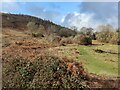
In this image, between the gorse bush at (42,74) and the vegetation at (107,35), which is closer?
the gorse bush at (42,74)

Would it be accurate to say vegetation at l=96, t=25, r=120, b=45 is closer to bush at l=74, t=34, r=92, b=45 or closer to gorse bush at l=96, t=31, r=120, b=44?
gorse bush at l=96, t=31, r=120, b=44

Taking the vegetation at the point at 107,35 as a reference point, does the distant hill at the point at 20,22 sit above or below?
above

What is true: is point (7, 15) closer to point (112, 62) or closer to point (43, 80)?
point (112, 62)

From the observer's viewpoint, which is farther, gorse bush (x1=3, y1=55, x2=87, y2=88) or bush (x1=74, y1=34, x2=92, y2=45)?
bush (x1=74, y1=34, x2=92, y2=45)

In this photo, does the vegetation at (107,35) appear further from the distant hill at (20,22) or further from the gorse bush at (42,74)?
the gorse bush at (42,74)

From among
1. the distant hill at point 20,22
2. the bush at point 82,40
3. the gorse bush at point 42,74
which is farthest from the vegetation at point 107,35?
the gorse bush at point 42,74

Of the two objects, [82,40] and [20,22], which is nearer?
[82,40]

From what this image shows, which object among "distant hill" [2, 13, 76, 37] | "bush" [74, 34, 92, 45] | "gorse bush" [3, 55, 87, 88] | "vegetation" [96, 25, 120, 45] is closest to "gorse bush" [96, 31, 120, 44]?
"vegetation" [96, 25, 120, 45]

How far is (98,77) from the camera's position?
1631cm

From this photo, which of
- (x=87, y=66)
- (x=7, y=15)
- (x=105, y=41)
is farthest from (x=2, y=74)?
(x=7, y=15)

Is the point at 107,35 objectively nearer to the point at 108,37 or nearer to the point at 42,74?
the point at 108,37

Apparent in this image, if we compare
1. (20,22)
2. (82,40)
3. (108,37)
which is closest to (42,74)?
(82,40)

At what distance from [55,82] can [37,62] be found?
3.59 feet

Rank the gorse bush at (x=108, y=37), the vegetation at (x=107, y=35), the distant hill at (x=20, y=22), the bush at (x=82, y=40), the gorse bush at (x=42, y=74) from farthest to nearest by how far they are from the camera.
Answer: the distant hill at (x=20, y=22)
the vegetation at (x=107, y=35)
the gorse bush at (x=108, y=37)
the bush at (x=82, y=40)
the gorse bush at (x=42, y=74)
